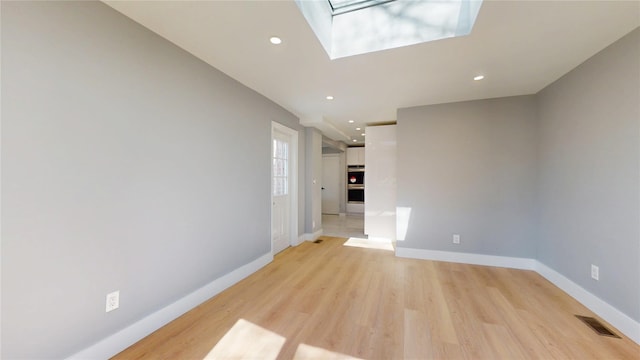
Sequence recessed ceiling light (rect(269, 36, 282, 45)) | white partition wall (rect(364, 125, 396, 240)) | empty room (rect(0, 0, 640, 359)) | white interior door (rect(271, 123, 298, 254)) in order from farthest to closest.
Result: 1. white partition wall (rect(364, 125, 396, 240))
2. white interior door (rect(271, 123, 298, 254))
3. recessed ceiling light (rect(269, 36, 282, 45))
4. empty room (rect(0, 0, 640, 359))

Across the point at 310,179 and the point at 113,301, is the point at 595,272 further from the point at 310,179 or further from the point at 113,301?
the point at 113,301

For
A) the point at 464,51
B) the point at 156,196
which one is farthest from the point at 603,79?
the point at 156,196

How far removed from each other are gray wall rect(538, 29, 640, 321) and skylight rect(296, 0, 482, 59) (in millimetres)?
Result: 1375

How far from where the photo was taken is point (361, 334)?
1.90 meters

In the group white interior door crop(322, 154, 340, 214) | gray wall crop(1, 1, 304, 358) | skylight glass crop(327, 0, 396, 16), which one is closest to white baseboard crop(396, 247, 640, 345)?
gray wall crop(1, 1, 304, 358)

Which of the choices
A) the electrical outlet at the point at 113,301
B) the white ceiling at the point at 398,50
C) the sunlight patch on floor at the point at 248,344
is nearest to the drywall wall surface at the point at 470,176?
the white ceiling at the point at 398,50

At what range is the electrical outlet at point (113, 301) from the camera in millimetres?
1627

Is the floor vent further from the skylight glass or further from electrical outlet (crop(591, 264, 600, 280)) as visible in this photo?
the skylight glass

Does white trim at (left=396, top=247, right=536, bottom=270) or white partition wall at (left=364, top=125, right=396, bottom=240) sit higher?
white partition wall at (left=364, top=125, right=396, bottom=240)

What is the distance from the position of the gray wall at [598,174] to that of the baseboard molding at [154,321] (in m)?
3.59

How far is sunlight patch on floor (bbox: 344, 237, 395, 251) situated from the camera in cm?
436

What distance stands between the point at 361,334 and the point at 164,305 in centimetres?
166

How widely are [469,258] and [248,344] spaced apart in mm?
3255

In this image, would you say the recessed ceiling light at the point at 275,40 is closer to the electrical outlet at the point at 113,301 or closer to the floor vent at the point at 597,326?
the electrical outlet at the point at 113,301
